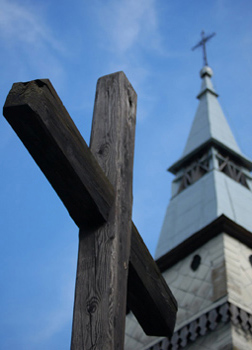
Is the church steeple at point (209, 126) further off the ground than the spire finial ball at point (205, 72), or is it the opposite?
the spire finial ball at point (205, 72)

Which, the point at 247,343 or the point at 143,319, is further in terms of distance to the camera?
the point at 247,343

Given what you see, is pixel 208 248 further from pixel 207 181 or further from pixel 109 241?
pixel 109 241

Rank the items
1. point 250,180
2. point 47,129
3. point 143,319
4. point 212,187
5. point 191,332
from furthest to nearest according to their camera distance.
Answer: point 250,180, point 212,187, point 191,332, point 143,319, point 47,129

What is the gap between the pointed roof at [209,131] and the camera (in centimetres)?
2389

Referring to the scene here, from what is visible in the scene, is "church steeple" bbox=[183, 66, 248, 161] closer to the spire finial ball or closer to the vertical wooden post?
the spire finial ball

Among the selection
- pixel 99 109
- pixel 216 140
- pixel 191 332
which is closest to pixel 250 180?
pixel 216 140

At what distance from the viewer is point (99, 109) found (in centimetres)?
383

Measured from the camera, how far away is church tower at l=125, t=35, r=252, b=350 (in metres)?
13.0

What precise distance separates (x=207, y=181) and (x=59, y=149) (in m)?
18.1

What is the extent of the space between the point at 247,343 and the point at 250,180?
38.7 feet

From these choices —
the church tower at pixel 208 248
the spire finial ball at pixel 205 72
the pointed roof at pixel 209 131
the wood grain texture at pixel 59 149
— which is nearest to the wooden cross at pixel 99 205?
the wood grain texture at pixel 59 149

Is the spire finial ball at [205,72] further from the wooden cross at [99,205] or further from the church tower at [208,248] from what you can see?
the wooden cross at [99,205]

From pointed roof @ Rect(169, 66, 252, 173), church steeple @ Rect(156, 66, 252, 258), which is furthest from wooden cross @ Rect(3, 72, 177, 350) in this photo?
pointed roof @ Rect(169, 66, 252, 173)

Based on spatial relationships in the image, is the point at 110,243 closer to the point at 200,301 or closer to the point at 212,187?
the point at 200,301
